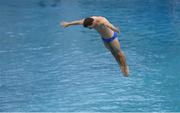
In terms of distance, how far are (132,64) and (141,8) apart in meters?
4.20

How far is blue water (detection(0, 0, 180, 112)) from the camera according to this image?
696cm

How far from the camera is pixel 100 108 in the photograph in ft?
22.0

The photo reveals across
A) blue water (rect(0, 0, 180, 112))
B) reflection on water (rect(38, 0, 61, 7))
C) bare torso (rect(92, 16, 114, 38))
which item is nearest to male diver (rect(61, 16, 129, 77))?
bare torso (rect(92, 16, 114, 38))

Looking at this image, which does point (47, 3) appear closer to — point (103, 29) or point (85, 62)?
point (85, 62)

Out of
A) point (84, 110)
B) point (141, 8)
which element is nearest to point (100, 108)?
point (84, 110)

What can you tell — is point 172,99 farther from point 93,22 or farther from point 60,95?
point 93,22

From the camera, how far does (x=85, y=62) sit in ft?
27.5

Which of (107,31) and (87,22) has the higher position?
(87,22)

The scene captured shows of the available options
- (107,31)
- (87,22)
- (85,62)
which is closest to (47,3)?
(85,62)

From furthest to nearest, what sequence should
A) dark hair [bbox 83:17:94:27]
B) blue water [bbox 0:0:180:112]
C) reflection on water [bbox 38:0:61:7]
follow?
reflection on water [bbox 38:0:61:7]
blue water [bbox 0:0:180:112]
dark hair [bbox 83:17:94:27]

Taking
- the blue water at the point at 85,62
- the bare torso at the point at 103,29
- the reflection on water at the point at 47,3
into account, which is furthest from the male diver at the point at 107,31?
the reflection on water at the point at 47,3

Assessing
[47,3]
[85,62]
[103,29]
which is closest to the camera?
[103,29]

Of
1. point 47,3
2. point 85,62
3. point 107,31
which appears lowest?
point 47,3

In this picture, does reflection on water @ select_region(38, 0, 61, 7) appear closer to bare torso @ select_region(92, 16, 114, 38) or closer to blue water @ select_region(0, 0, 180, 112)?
blue water @ select_region(0, 0, 180, 112)
